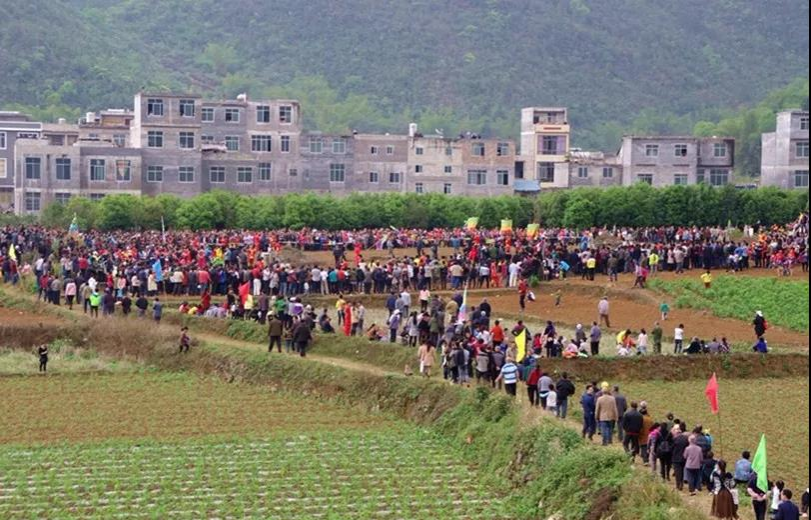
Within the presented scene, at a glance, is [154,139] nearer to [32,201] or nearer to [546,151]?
[32,201]

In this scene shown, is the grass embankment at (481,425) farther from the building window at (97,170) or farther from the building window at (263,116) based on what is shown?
the building window at (263,116)

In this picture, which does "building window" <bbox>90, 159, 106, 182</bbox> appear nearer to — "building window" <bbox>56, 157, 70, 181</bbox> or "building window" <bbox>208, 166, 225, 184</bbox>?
"building window" <bbox>56, 157, 70, 181</bbox>

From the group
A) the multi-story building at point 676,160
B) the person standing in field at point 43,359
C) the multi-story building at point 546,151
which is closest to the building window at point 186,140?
the multi-story building at point 546,151

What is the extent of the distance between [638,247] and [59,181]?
44.9 m

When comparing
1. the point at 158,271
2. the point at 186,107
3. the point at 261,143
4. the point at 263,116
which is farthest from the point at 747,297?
the point at 263,116

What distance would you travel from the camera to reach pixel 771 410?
124 feet

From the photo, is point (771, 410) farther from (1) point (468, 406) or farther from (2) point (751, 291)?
(2) point (751, 291)

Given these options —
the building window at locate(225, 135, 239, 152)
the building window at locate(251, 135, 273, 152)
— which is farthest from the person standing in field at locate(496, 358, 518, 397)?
the building window at locate(225, 135, 239, 152)

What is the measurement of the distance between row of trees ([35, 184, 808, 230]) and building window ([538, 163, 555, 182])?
75.5 feet

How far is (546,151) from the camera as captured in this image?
120m

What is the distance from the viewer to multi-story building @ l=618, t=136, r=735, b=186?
110m

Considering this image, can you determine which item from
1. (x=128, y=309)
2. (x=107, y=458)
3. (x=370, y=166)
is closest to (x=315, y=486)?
(x=107, y=458)

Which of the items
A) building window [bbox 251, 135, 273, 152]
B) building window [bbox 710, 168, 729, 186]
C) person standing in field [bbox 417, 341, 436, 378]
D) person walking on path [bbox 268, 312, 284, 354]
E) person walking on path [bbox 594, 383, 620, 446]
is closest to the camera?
person walking on path [bbox 594, 383, 620, 446]

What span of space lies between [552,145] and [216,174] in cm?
2759
